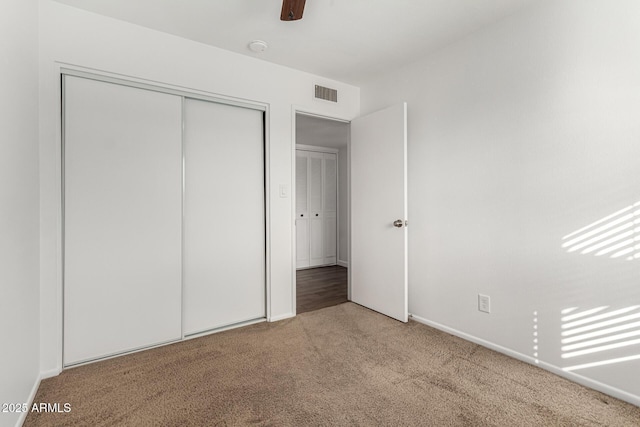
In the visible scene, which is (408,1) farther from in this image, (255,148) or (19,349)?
(19,349)

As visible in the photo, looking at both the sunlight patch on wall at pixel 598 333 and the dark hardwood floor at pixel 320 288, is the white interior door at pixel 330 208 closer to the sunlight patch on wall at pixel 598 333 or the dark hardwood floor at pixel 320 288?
the dark hardwood floor at pixel 320 288

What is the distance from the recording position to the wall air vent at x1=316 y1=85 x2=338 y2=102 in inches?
124

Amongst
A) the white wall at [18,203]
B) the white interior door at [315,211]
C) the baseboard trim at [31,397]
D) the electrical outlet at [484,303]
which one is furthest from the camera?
the white interior door at [315,211]

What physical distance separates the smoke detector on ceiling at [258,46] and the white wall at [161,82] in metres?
0.18

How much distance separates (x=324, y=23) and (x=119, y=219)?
2.00 metres

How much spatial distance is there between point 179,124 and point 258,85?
30.7 inches

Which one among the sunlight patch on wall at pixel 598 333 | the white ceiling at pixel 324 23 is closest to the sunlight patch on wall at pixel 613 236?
the sunlight patch on wall at pixel 598 333

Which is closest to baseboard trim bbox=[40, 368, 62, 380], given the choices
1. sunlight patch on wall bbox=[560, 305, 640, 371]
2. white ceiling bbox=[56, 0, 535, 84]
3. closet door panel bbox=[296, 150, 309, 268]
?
white ceiling bbox=[56, 0, 535, 84]

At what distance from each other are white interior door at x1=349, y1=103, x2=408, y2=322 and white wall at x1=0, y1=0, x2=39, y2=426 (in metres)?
2.51

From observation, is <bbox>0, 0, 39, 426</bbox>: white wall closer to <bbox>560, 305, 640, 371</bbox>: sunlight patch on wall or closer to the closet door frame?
the closet door frame

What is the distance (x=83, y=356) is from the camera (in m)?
2.10

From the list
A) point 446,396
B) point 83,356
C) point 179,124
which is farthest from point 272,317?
point 179,124

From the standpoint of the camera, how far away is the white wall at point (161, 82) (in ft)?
6.38

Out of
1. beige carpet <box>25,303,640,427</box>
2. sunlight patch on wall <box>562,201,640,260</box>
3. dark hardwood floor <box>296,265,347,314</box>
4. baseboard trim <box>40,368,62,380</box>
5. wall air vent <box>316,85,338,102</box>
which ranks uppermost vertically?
wall air vent <box>316,85,338,102</box>
